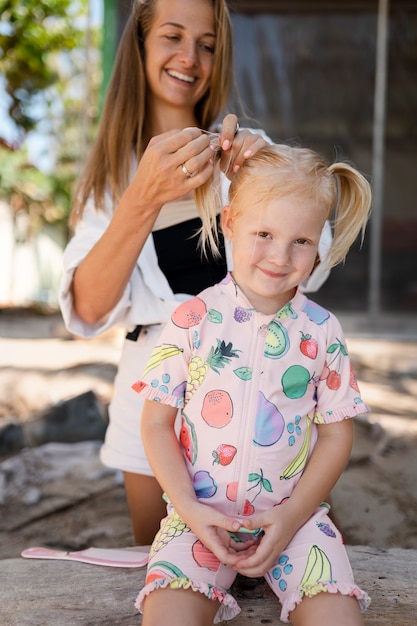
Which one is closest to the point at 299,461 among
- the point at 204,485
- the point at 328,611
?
the point at 204,485

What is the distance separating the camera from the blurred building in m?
6.76

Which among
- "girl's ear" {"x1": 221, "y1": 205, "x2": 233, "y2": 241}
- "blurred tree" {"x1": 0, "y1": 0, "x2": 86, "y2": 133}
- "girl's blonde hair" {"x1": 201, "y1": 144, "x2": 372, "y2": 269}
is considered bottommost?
"girl's ear" {"x1": 221, "y1": 205, "x2": 233, "y2": 241}

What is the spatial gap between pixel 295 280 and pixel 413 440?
8.60 ft

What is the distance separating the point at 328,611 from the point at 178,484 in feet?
1.27

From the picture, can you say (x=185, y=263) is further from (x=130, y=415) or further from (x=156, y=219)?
(x=130, y=415)

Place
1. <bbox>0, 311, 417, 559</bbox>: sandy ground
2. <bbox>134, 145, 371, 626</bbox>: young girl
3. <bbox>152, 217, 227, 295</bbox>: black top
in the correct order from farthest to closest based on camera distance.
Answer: <bbox>0, 311, 417, 559</bbox>: sandy ground, <bbox>152, 217, 227, 295</bbox>: black top, <bbox>134, 145, 371, 626</bbox>: young girl

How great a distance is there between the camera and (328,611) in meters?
1.43

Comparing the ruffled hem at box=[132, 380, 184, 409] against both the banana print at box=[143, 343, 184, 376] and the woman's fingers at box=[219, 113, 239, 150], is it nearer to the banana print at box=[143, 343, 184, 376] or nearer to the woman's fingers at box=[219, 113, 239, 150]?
the banana print at box=[143, 343, 184, 376]

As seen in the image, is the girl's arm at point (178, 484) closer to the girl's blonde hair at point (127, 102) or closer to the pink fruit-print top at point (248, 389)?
the pink fruit-print top at point (248, 389)

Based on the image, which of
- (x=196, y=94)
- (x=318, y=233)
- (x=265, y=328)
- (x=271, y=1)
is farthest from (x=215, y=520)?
(x=271, y=1)

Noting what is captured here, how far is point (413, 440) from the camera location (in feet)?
13.1

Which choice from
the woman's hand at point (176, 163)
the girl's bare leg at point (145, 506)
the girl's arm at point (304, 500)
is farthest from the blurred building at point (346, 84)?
the girl's arm at point (304, 500)

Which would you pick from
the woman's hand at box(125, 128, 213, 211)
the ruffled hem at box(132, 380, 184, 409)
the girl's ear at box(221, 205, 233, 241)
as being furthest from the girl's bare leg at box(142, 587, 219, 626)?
the woman's hand at box(125, 128, 213, 211)

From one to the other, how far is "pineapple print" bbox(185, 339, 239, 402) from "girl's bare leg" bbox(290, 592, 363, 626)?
50cm
